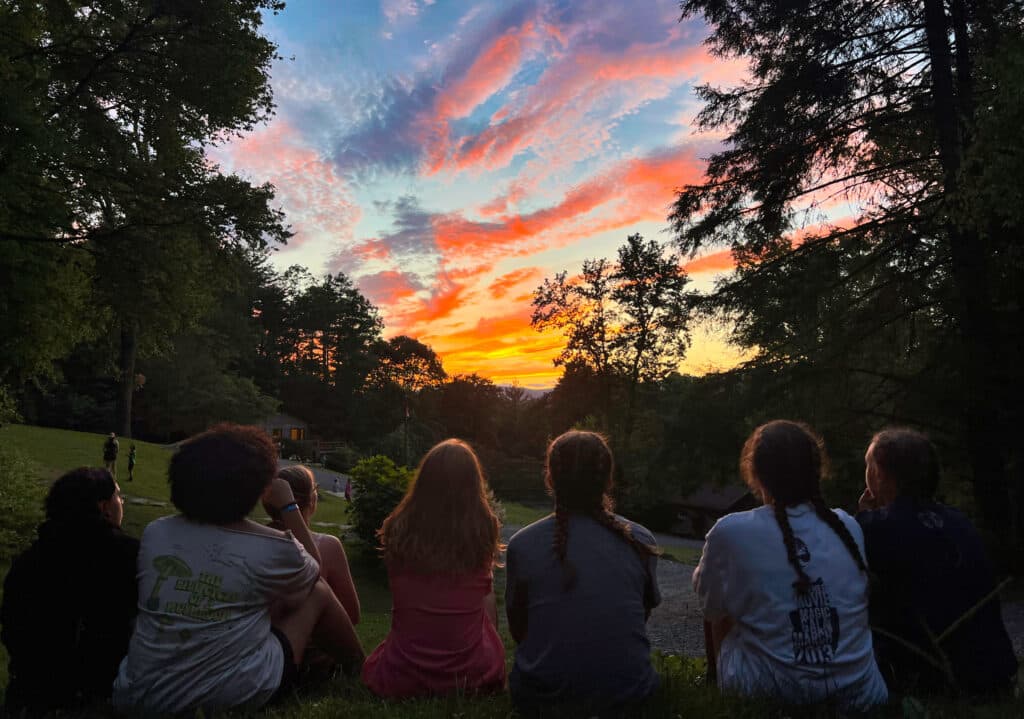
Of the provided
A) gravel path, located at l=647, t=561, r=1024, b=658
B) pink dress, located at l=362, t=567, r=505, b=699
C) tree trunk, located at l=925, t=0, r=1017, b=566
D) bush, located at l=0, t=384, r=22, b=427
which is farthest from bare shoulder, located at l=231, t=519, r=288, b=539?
tree trunk, located at l=925, t=0, r=1017, b=566

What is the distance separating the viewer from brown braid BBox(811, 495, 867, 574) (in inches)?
97.9

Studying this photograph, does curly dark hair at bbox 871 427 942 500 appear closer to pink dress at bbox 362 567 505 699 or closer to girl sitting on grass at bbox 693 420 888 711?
girl sitting on grass at bbox 693 420 888 711

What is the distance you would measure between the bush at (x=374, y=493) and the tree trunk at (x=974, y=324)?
971 centimetres

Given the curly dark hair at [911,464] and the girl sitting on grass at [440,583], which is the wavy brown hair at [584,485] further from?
the curly dark hair at [911,464]

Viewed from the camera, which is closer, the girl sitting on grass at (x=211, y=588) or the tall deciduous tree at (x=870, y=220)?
the girl sitting on grass at (x=211, y=588)

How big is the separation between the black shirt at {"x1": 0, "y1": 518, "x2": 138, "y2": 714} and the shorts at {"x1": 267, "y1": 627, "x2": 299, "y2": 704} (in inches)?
24.7

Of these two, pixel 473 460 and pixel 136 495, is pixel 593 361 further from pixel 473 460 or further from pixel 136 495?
pixel 473 460

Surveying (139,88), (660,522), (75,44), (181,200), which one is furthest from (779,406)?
(660,522)

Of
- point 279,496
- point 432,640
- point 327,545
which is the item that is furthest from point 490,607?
point 279,496

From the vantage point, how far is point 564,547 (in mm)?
2564

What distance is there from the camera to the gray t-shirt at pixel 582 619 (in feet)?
8.10

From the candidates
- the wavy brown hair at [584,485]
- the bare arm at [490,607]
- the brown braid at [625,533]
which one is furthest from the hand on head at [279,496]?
the brown braid at [625,533]

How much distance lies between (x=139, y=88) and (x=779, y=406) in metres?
13.6

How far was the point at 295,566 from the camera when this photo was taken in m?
2.56
